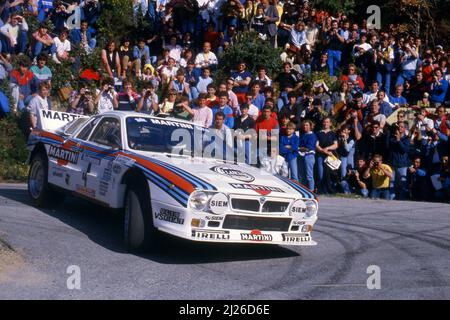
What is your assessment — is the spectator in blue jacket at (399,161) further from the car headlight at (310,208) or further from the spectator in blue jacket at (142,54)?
the car headlight at (310,208)

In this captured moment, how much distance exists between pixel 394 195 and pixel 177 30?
7852mm

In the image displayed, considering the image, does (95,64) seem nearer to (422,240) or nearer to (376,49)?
(376,49)

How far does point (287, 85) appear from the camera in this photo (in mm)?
17922

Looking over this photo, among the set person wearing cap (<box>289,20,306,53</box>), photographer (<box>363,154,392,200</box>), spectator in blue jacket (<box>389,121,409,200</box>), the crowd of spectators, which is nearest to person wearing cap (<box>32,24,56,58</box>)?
the crowd of spectators

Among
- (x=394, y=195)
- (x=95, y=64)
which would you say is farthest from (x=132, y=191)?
(x=95, y=64)

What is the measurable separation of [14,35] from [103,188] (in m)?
9.86

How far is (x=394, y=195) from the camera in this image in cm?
1516

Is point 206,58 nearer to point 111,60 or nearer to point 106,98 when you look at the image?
point 111,60

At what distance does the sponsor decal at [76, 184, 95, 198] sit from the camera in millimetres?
9301

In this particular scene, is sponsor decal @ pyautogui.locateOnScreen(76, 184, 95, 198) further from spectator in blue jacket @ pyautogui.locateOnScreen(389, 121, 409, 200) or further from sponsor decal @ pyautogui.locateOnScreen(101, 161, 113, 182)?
spectator in blue jacket @ pyautogui.locateOnScreen(389, 121, 409, 200)

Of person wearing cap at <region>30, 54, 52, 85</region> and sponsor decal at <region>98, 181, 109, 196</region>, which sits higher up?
person wearing cap at <region>30, 54, 52, 85</region>

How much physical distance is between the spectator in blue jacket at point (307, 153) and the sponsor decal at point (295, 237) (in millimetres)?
6467

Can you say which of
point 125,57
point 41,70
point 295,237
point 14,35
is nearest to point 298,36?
point 125,57

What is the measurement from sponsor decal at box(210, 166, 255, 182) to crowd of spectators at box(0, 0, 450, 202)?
10.7 ft
